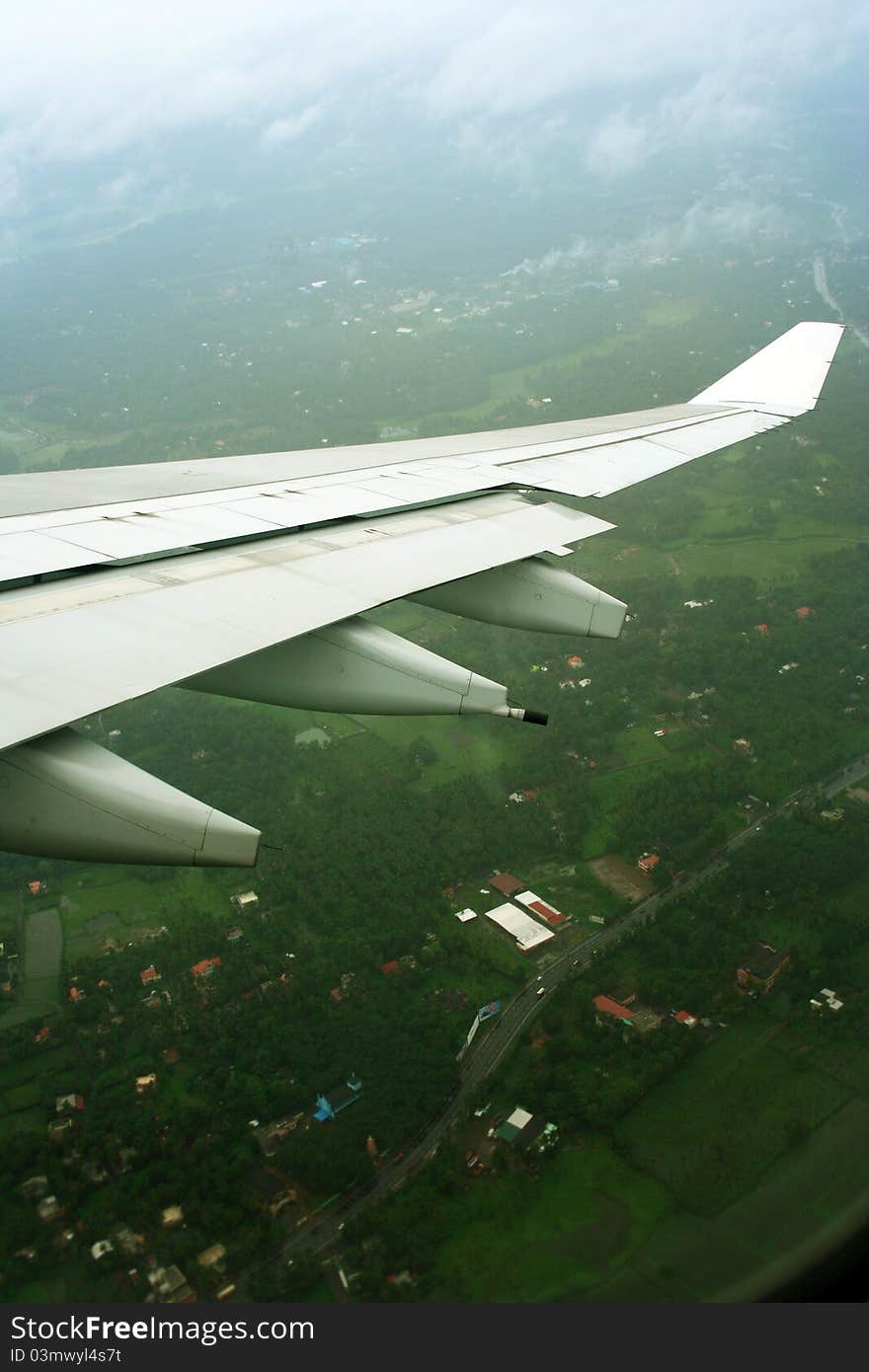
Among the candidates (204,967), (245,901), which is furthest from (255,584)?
(245,901)

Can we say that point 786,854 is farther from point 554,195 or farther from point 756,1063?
point 554,195

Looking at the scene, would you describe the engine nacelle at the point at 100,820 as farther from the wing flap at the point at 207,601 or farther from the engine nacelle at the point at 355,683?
the engine nacelle at the point at 355,683

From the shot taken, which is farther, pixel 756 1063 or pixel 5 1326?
pixel 756 1063

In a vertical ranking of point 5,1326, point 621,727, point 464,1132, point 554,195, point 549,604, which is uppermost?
point 554,195

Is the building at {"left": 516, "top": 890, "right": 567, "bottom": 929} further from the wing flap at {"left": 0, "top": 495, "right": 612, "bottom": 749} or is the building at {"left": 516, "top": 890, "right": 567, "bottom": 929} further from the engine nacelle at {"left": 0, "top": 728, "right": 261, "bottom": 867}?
the engine nacelle at {"left": 0, "top": 728, "right": 261, "bottom": 867}

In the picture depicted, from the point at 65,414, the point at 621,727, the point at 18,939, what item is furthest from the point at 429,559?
the point at 65,414

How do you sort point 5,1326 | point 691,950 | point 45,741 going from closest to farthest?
point 45,741, point 5,1326, point 691,950

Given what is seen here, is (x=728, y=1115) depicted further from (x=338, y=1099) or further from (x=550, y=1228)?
(x=338, y=1099)

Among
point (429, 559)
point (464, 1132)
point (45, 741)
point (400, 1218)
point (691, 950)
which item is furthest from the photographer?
point (691, 950)
